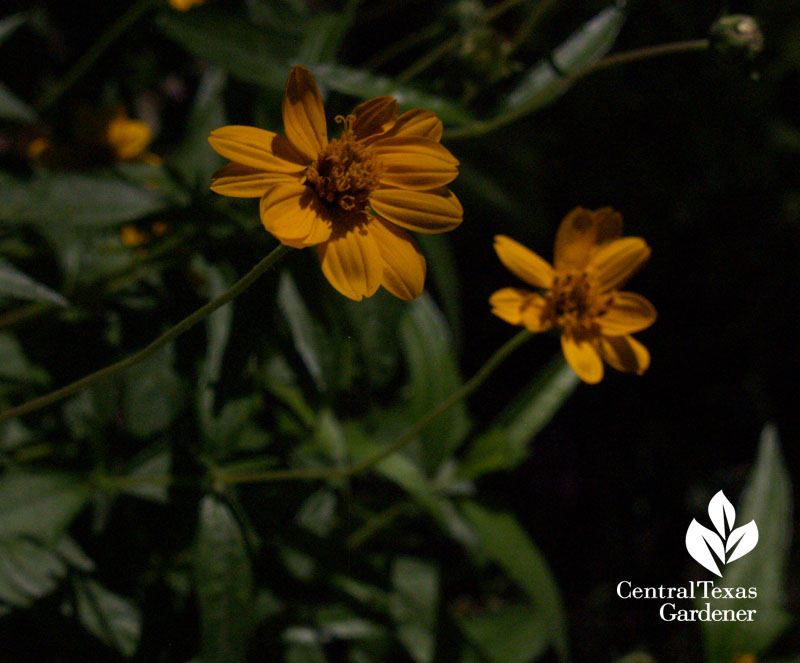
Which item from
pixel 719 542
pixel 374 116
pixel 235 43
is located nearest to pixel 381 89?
pixel 235 43

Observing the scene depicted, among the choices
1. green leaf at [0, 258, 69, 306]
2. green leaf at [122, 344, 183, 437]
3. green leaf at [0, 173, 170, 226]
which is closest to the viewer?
green leaf at [0, 258, 69, 306]

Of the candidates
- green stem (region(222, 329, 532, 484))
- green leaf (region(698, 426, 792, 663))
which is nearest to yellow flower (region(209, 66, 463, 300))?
green stem (region(222, 329, 532, 484))

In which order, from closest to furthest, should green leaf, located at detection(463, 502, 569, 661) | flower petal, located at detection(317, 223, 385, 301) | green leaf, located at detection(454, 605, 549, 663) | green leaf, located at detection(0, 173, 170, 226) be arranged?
flower petal, located at detection(317, 223, 385, 301) → green leaf, located at detection(0, 173, 170, 226) → green leaf, located at detection(463, 502, 569, 661) → green leaf, located at detection(454, 605, 549, 663)

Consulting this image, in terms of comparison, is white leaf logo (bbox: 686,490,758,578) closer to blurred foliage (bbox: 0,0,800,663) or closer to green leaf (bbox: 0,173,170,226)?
blurred foliage (bbox: 0,0,800,663)

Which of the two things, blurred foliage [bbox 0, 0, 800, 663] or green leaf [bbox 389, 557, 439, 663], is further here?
green leaf [bbox 389, 557, 439, 663]

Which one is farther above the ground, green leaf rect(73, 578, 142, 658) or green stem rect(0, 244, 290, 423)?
green stem rect(0, 244, 290, 423)

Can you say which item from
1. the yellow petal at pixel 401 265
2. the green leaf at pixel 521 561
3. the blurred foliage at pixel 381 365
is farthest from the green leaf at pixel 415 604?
the yellow petal at pixel 401 265

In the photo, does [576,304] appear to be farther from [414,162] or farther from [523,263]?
[414,162]

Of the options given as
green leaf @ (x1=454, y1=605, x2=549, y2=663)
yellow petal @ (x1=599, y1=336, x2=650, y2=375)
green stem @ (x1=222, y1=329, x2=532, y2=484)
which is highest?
yellow petal @ (x1=599, y1=336, x2=650, y2=375)
